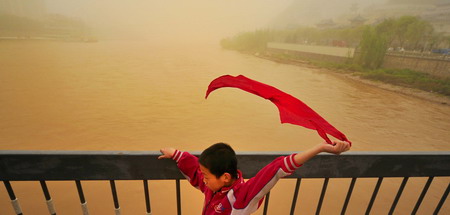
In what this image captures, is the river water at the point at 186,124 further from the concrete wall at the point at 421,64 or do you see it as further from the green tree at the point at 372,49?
the concrete wall at the point at 421,64

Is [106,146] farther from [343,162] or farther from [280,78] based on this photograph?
[280,78]

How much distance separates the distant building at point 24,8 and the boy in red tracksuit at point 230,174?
73235mm

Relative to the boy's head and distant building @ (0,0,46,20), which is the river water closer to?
the boy's head

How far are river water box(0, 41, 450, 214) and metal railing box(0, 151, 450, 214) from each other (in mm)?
4987

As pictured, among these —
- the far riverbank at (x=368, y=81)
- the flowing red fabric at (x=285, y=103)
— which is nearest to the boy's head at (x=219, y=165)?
the flowing red fabric at (x=285, y=103)

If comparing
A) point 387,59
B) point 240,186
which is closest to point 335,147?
point 240,186

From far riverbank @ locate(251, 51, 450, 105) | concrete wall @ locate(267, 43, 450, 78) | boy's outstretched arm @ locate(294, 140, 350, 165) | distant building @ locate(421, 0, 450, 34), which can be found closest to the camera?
boy's outstretched arm @ locate(294, 140, 350, 165)

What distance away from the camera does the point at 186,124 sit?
1278 cm

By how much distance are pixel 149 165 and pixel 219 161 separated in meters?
0.34

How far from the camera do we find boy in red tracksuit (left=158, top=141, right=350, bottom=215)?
0.98 m

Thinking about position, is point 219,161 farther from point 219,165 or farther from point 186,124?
point 186,124

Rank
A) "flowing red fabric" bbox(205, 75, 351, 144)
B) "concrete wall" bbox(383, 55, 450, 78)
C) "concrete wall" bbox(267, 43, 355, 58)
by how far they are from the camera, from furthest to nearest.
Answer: "concrete wall" bbox(267, 43, 355, 58) → "concrete wall" bbox(383, 55, 450, 78) → "flowing red fabric" bbox(205, 75, 351, 144)

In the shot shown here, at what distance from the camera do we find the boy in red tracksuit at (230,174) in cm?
98

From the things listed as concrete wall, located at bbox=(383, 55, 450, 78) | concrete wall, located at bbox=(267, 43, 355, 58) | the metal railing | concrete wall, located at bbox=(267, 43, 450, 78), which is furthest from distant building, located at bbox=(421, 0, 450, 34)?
the metal railing
